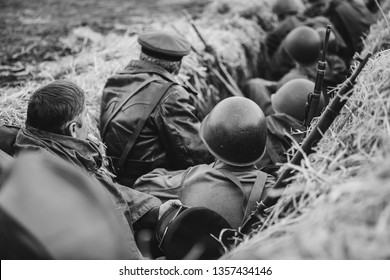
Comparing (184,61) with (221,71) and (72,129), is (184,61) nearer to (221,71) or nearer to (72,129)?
(221,71)

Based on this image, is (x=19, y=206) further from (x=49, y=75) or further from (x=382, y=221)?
(x=49, y=75)

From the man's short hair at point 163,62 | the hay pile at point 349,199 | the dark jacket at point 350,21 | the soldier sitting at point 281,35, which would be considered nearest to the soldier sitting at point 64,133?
the hay pile at point 349,199

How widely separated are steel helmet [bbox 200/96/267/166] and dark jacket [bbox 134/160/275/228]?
94 mm

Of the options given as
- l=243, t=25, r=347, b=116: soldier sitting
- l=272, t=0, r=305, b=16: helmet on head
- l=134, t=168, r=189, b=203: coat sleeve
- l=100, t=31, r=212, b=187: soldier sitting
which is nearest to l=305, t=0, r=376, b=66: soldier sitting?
l=272, t=0, r=305, b=16: helmet on head

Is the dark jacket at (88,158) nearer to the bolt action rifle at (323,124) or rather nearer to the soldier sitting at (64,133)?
the soldier sitting at (64,133)

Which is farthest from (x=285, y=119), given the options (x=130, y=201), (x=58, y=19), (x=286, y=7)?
(x=58, y=19)

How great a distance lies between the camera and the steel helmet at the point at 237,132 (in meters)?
3.21

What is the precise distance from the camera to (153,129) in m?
4.34

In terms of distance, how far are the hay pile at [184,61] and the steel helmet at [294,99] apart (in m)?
0.96

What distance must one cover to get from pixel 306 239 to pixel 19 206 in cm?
90

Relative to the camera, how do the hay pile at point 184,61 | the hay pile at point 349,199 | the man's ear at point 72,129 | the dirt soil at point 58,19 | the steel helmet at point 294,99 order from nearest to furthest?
the hay pile at point 349,199 < the man's ear at point 72,129 < the steel helmet at point 294,99 < the hay pile at point 184,61 < the dirt soil at point 58,19

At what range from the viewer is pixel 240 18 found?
28.9 feet

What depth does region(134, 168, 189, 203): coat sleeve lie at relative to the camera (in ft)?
11.0

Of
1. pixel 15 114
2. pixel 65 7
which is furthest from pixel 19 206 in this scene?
pixel 65 7
